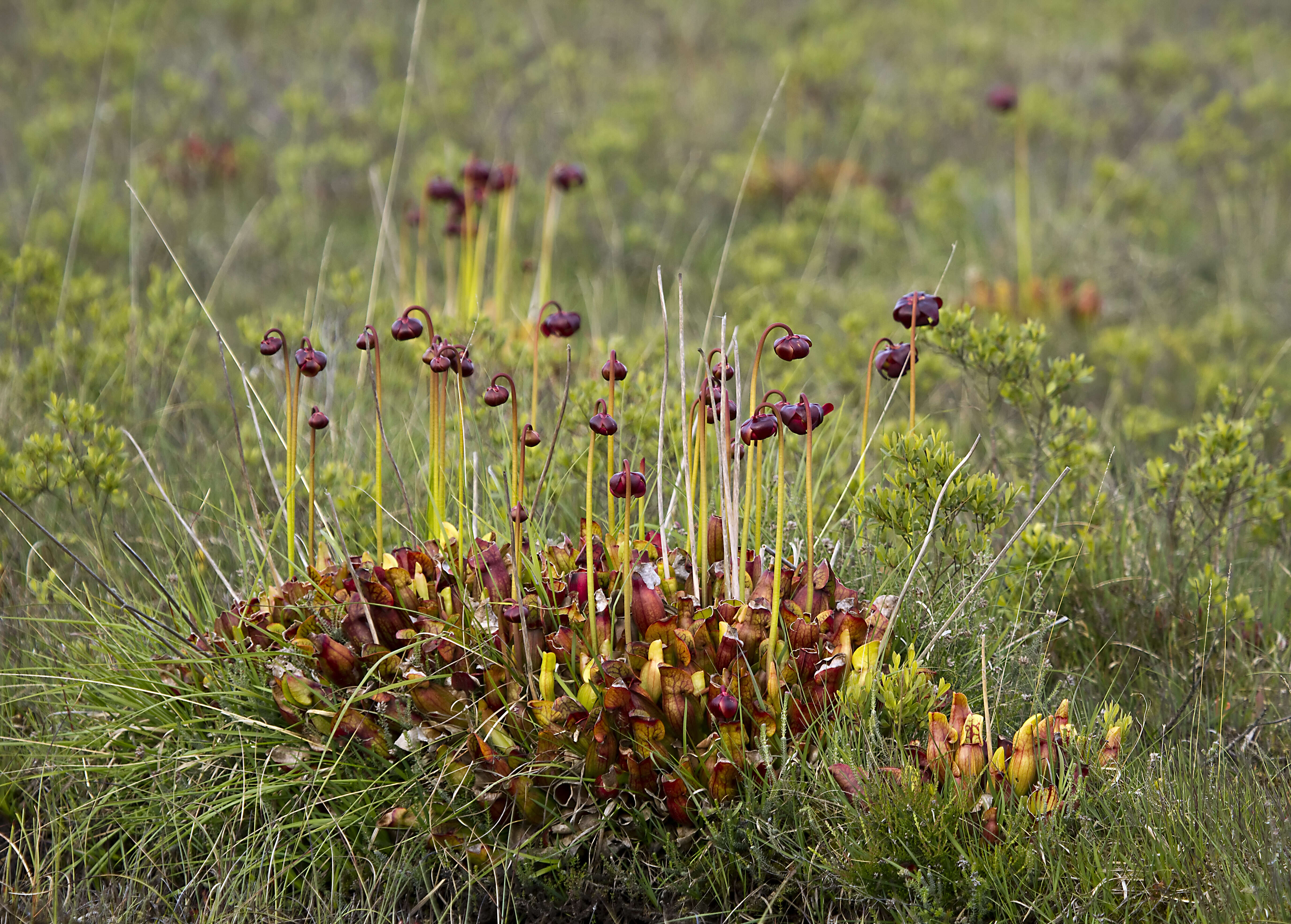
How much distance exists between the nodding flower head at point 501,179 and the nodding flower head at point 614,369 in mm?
2217

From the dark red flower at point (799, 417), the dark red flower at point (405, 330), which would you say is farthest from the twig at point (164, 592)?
the dark red flower at point (799, 417)

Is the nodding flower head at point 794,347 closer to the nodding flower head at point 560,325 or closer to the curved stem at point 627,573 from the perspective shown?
the curved stem at point 627,573

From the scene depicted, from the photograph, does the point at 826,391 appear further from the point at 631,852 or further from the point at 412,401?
the point at 631,852

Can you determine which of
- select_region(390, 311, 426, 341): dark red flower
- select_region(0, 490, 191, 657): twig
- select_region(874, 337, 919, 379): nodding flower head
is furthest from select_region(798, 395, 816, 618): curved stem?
select_region(0, 490, 191, 657): twig

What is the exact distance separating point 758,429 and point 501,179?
2.84m

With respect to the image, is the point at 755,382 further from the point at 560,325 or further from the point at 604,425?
the point at 560,325

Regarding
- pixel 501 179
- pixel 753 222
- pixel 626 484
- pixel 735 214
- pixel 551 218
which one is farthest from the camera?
pixel 753 222

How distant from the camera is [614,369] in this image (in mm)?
2484

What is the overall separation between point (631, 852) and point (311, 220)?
5.42 meters

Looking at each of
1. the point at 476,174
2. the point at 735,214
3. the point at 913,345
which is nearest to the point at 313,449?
the point at 735,214

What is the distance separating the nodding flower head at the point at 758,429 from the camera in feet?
7.51

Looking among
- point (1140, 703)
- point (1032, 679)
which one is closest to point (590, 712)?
point (1032, 679)

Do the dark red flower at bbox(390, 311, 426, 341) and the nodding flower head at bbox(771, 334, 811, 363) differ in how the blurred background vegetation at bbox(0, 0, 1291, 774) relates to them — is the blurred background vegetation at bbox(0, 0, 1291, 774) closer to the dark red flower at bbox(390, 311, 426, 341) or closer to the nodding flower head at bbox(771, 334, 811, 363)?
the nodding flower head at bbox(771, 334, 811, 363)

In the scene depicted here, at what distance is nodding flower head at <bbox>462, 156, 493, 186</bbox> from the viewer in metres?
4.50
